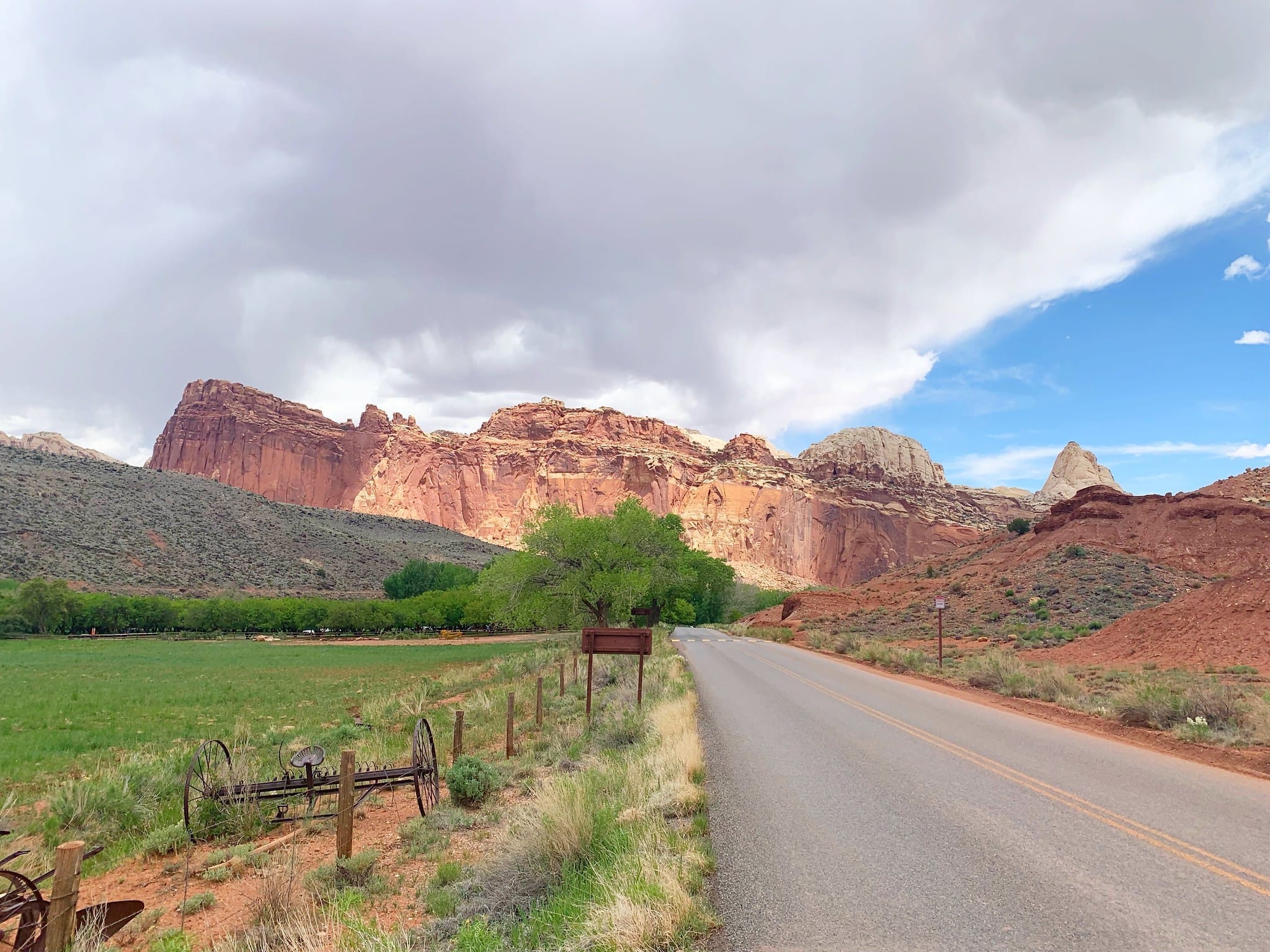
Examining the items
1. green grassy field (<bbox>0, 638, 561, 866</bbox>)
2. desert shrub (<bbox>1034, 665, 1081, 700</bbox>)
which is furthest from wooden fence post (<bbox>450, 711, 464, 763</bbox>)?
desert shrub (<bbox>1034, 665, 1081, 700</bbox>)

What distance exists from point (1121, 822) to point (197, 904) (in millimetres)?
8704

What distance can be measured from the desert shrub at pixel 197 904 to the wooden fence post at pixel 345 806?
3.78ft

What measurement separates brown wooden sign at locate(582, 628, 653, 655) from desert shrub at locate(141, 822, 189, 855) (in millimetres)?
6804

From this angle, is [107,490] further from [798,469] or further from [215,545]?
[798,469]

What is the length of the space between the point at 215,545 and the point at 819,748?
8026cm

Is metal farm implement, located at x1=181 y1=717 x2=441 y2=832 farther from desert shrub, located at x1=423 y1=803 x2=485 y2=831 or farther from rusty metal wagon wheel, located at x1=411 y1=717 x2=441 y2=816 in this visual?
desert shrub, located at x1=423 y1=803 x2=485 y2=831

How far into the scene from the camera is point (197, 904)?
6.54m

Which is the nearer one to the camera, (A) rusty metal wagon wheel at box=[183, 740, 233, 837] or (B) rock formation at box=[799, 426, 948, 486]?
(A) rusty metal wagon wheel at box=[183, 740, 233, 837]

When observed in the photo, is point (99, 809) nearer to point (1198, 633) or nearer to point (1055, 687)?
point (1055, 687)

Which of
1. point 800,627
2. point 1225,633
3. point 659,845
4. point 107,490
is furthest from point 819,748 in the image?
point 107,490

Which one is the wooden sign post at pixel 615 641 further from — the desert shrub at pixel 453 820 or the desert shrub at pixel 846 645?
the desert shrub at pixel 846 645

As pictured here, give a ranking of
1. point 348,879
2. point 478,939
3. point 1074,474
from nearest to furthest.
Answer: point 478,939 < point 348,879 < point 1074,474

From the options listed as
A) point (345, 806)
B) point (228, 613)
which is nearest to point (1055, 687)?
point (345, 806)

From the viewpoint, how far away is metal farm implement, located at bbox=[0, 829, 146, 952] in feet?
15.3
